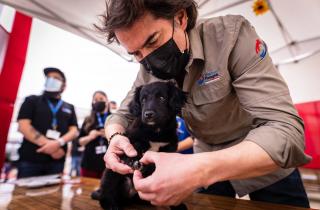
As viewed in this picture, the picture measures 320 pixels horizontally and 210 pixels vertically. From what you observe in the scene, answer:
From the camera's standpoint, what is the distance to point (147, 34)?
0.73 m

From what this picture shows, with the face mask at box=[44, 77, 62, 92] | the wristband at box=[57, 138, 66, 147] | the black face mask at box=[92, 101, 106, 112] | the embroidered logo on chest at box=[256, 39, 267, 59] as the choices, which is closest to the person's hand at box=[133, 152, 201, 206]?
the embroidered logo on chest at box=[256, 39, 267, 59]

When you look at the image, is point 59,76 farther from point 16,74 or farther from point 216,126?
point 216,126

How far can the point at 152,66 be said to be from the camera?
0.86 meters

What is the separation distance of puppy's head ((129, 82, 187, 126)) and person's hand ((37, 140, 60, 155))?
140 centimetres

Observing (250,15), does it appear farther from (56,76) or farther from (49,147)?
(49,147)

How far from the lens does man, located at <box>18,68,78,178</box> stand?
2.18 meters

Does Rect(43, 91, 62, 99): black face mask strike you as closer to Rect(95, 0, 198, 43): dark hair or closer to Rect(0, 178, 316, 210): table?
Rect(0, 178, 316, 210): table

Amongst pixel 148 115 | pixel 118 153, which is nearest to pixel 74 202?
pixel 118 153

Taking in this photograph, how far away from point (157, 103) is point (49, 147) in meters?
1.55

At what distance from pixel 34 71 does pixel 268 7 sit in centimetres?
→ 391

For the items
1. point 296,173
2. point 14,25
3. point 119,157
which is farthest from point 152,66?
point 14,25

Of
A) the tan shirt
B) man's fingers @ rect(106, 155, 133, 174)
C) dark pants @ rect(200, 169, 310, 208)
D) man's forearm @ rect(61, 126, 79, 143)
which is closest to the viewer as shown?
the tan shirt

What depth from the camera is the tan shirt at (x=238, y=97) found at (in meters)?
0.55

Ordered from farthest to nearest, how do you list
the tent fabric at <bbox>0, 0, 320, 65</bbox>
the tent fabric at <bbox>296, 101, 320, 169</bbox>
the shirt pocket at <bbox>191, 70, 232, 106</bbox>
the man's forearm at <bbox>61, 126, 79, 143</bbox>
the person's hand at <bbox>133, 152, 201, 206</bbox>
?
the tent fabric at <bbox>0, 0, 320, 65</bbox>
the tent fabric at <bbox>296, 101, 320, 169</bbox>
the man's forearm at <bbox>61, 126, 79, 143</bbox>
the shirt pocket at <bbox>191, 70, 232, 106</bbox>
the person's hand at <bbox>133, 152, 201, 206</bbox>
